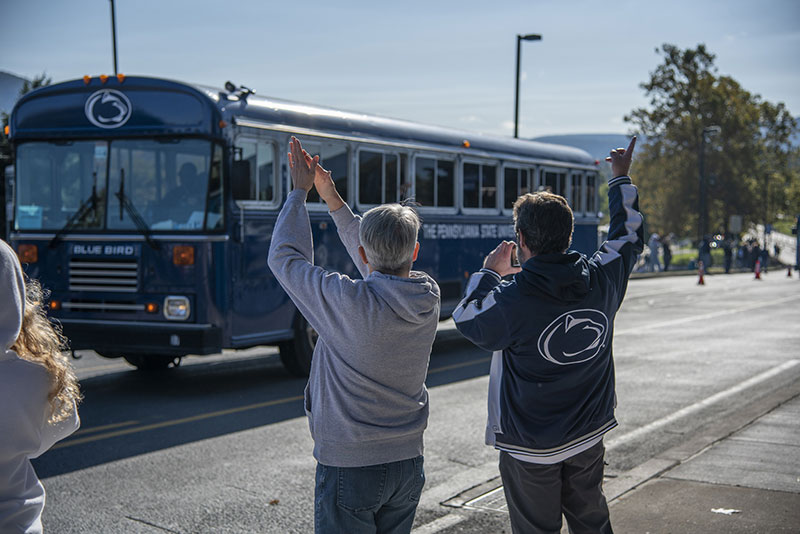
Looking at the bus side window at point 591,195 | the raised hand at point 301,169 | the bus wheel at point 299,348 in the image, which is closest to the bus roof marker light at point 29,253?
the bus wheel at point 299,348

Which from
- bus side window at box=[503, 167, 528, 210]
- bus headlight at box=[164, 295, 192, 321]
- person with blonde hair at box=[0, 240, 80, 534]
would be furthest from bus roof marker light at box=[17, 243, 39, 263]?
person with blonde hair at box=[0, 240, 80, 534]

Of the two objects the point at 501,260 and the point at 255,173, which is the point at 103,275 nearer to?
the point at 255,173

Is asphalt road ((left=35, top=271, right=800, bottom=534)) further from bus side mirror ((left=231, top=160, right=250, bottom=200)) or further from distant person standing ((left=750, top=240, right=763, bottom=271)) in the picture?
distant person standing ((left=750, top=240, right=763, bottom=271))

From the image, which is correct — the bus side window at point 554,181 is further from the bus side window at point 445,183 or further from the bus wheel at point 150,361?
the bus wheel at point 150,361

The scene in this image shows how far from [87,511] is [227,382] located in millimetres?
4859

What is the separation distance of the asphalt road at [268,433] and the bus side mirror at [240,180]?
2.04m

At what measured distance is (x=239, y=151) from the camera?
934 cm

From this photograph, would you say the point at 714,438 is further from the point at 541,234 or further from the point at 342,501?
the point at 342,501

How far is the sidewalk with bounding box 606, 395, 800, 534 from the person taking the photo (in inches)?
198

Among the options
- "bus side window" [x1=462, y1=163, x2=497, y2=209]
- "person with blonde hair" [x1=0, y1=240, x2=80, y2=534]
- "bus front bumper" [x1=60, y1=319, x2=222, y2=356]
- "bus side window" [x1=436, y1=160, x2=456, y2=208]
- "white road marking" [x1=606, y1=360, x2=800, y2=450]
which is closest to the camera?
"person with blonde hair" [x1=0, y1=240, x2=80, y2=534]

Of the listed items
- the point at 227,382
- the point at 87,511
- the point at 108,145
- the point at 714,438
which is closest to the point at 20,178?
Result: the point at 108,145

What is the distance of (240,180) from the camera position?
30.8 ft

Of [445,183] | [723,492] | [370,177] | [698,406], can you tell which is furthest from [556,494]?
[445,183]

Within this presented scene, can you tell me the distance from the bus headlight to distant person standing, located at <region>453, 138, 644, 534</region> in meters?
6.09
